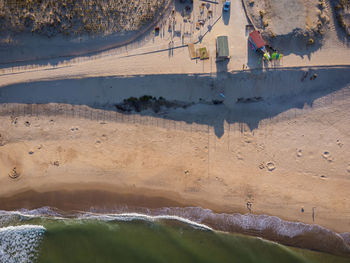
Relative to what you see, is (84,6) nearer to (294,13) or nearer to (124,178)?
(124,178)

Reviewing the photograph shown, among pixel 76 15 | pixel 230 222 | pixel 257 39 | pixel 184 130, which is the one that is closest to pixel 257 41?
pixel 257 39

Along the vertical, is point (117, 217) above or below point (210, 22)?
below

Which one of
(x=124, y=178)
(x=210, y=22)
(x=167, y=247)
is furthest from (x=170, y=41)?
(x=167, y=247)

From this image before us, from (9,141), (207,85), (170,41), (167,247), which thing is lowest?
(167,247)

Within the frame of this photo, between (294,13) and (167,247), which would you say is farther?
(167,247)

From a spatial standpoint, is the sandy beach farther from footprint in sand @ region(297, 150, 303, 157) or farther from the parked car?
the parked car

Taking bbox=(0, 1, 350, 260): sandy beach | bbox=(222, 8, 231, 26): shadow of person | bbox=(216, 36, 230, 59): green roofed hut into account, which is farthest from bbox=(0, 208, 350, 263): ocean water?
bbox=(222, 8, 231, 26): shadow of person
